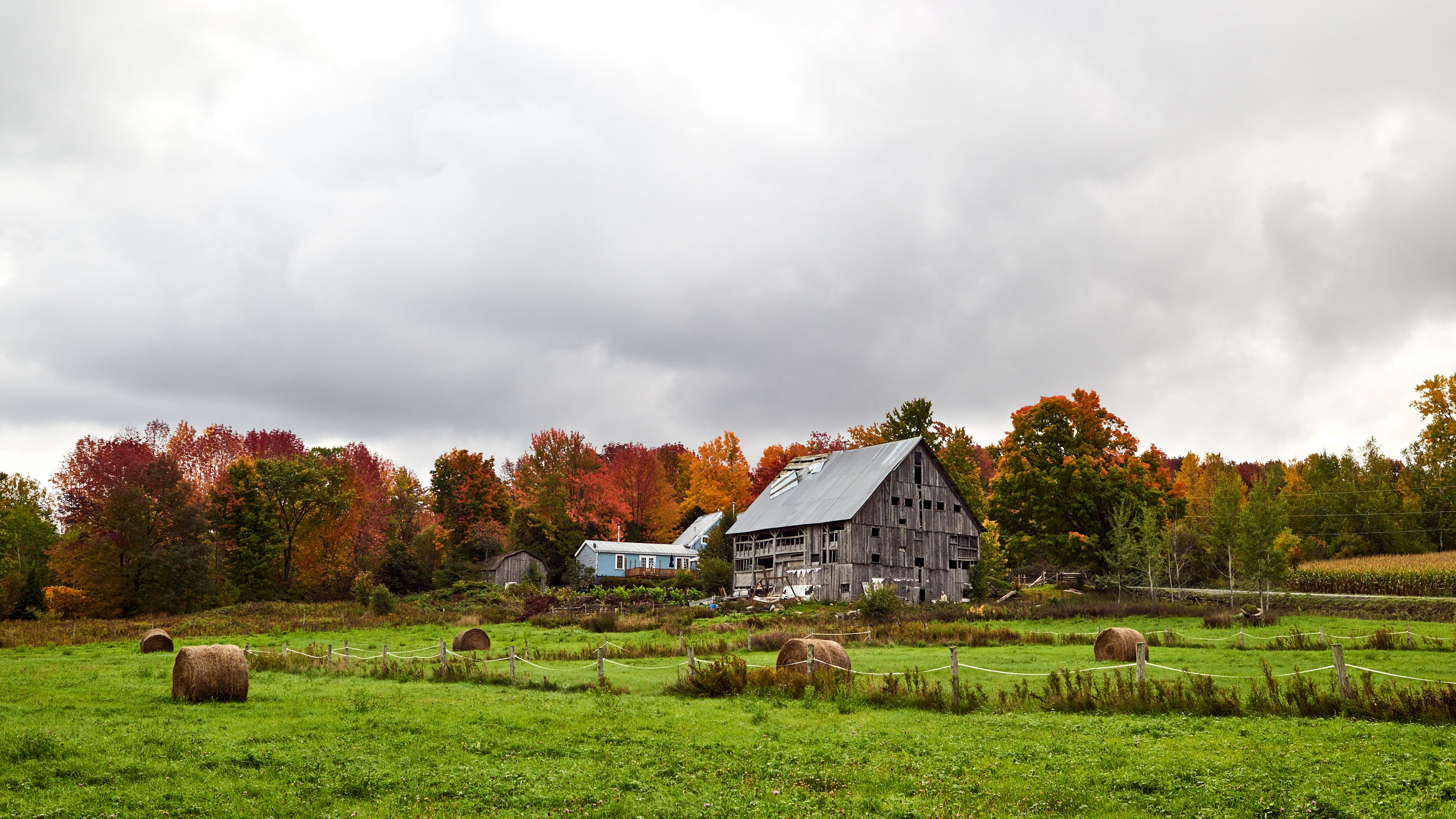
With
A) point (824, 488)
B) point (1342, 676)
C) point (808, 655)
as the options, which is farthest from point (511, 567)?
point (1342, 676)

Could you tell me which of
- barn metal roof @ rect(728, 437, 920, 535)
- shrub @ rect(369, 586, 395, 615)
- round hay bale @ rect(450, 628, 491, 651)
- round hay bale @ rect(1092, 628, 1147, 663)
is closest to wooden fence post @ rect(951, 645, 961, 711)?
round hay bale @ rect(1092, 628, 1147, 663)

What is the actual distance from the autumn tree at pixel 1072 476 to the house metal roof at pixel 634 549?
3193 cm

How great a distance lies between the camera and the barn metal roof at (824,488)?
61.0 metres

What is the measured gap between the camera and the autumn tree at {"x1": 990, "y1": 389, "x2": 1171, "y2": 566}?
59.6 m

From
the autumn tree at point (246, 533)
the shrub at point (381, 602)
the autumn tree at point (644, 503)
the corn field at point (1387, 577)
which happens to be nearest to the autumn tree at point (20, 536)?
the autumn tree at point (246, 533)

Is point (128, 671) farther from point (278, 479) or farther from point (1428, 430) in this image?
point (1428, 430)

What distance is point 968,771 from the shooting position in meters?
12.7

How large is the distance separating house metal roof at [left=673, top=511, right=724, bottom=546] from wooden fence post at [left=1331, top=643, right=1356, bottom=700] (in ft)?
235

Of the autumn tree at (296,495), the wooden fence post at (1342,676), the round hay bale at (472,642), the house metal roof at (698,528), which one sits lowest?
the round hay bale at (472,642)

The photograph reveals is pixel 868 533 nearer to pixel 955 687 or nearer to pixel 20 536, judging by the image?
pixel 955 687

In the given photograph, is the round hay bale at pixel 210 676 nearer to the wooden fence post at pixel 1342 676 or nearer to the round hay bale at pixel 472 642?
the round hay bale at pixel 472 642

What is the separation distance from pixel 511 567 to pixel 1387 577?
63287 mm

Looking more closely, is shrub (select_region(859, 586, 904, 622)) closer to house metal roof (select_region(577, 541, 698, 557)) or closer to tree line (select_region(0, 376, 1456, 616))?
tree line (select_region(0, 376, 1456, 616))

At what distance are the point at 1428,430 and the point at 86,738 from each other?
84488 mm
